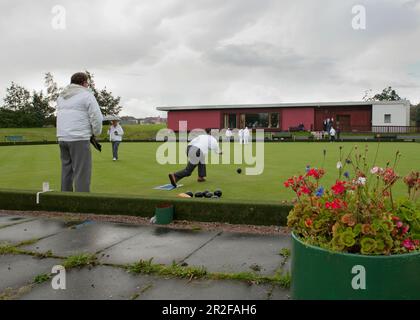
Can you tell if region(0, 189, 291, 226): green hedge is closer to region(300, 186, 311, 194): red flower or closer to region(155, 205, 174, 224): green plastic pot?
region(155, 205, 174, 224): green plastic pot

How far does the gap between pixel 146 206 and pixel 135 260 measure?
1.94m

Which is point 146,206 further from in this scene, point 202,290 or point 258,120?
point 258,120

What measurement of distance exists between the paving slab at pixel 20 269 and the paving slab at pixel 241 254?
4.25 ft

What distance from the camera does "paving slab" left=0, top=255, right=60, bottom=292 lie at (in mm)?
3305

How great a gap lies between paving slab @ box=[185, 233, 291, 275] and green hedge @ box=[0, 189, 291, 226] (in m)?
0.54

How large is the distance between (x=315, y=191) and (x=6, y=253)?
124 inches

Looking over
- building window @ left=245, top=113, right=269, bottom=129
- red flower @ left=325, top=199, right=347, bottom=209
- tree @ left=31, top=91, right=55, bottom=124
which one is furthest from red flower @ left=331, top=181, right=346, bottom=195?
tree @ left=31, top=91, right=55, bottom=124

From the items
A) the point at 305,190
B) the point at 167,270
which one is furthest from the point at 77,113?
the point at 305,190

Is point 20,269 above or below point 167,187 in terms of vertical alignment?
below

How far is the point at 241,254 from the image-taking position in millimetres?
3953

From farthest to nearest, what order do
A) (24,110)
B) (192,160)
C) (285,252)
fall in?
(24,110) → (192,160) → (285,252)

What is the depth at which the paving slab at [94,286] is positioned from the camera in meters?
3.01

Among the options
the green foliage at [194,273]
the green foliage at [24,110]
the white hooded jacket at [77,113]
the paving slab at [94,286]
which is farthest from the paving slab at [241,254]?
the green foliage at [24,110]
